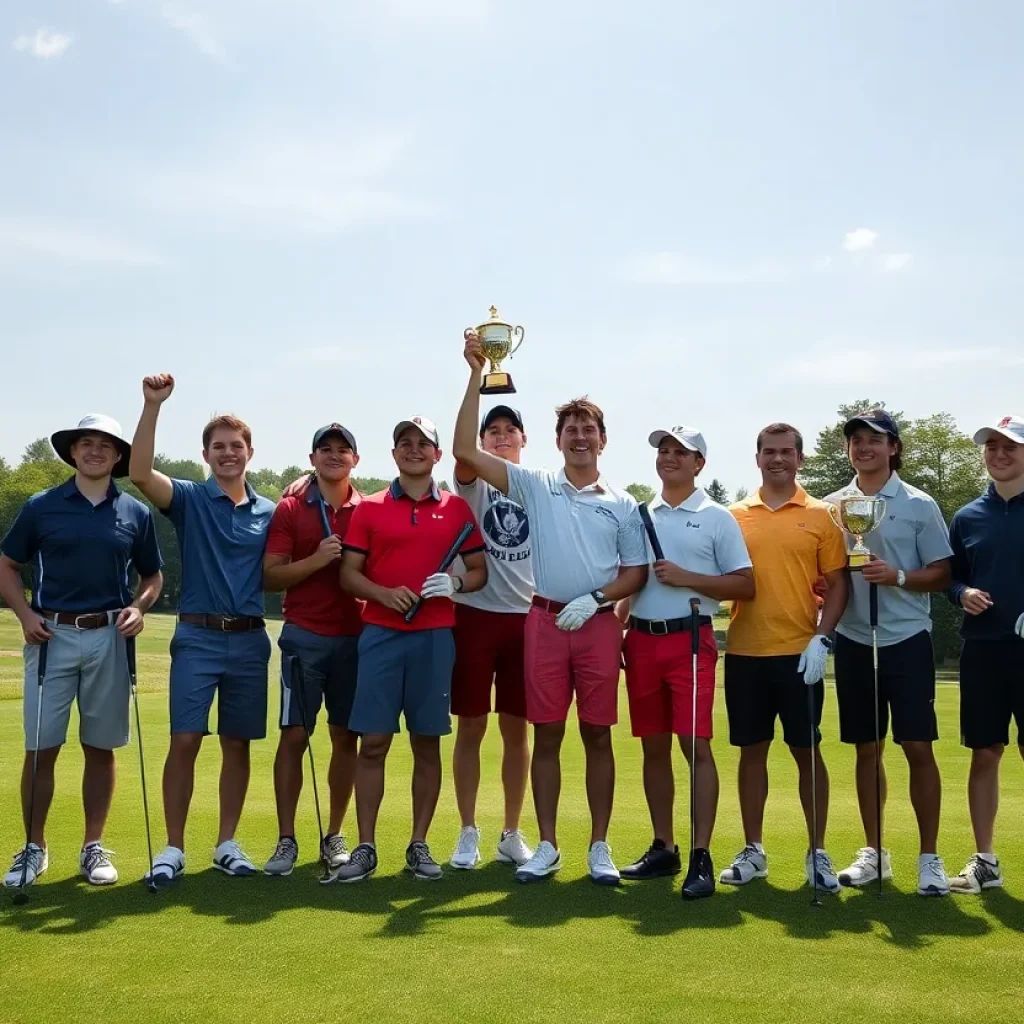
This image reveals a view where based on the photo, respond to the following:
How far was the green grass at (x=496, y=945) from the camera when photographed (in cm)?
366

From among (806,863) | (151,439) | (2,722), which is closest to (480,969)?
(806,863)

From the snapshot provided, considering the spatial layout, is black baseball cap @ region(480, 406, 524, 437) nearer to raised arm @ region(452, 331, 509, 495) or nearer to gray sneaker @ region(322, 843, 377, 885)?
raised arm @ region(452, 331, 509, 495)

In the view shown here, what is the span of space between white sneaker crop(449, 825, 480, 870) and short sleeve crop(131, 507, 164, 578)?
2.19m

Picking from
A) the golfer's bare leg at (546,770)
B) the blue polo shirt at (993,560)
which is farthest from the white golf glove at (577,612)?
the blue polo shirt at (993,560)

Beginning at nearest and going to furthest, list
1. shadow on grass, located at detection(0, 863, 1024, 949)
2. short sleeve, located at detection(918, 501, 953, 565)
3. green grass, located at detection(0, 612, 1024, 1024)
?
green grass, located at detection(0, 612, 1024, 1024), shadow on grass, located at detection(0, 863, 1024, 949), short sleeve, located at detection(918, 501, 953, 565)

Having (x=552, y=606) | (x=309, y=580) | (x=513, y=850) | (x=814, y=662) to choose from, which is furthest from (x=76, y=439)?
(x=814, y=662)

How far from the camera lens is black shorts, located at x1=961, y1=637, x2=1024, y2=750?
5621 mm

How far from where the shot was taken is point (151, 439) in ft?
18.5

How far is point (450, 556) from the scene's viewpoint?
227 inches

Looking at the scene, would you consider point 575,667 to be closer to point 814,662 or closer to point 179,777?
point 814,662

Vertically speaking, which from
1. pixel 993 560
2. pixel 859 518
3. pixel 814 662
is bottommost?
pixel 814 662

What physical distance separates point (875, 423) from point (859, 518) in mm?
584

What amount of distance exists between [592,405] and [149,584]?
8.61 ft

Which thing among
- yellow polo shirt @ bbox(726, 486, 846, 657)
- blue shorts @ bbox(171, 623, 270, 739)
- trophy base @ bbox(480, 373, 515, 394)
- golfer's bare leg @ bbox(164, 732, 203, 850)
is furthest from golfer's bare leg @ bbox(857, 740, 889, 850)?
golfer's bare leg @ bbox(164, 732, 203, 850)
